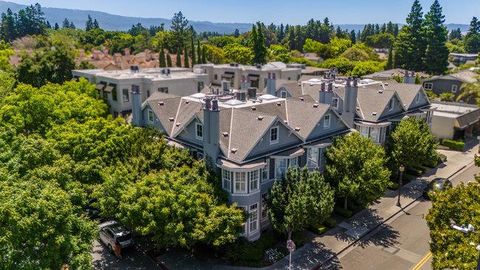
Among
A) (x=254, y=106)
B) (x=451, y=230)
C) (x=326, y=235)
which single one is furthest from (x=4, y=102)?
(x=451, y=230)

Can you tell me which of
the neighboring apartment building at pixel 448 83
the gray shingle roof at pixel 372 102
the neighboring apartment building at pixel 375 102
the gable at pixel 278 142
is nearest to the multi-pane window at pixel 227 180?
the gable at pixel 278 142

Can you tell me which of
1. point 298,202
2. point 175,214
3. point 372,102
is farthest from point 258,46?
point 175,214

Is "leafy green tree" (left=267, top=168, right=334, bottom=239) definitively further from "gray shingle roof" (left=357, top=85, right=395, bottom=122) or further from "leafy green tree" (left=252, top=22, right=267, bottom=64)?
"leafy green tree" (left=252, top=22, right=267, bottom=64)

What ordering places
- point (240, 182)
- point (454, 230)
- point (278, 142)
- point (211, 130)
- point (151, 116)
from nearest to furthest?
point (454, 230)
point (240, 182)
point (211, 130)
point (278, 142)
point (151, 116)

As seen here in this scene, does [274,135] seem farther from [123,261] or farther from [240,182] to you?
[123,261]

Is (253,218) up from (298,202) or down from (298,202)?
down

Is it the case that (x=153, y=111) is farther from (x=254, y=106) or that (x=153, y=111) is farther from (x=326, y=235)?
(x=326, y=235)

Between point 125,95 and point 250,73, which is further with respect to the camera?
point 250,73
